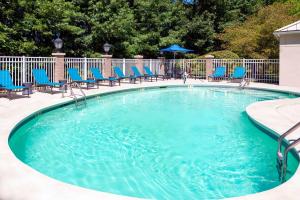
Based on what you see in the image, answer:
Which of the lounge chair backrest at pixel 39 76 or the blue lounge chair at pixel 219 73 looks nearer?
the lounge chair backrest at pixel 39 76

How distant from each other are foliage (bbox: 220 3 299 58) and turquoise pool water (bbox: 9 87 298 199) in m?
12.4

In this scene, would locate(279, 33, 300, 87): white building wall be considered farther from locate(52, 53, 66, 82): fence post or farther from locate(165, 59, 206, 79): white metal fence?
locate(52, 53, 66, 82): fence post

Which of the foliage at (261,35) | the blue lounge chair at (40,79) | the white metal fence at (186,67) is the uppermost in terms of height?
the foliage at (261,35)

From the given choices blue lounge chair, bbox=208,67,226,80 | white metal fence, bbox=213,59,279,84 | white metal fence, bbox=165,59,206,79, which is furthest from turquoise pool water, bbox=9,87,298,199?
white metal fence, bbox=165,59,206,79

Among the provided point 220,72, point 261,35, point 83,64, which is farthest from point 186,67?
point 83,64

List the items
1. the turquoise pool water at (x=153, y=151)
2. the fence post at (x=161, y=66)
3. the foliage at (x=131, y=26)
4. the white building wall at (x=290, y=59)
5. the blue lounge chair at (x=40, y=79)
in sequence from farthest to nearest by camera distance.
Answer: the fence post at (x=161, y=66) < the foliage at (x=131, y=26) < the white building wall at (x=290, y=59) < the blue lounge chair at (x=40, y=79) < the turquoise pool water at (x=153, y=151)

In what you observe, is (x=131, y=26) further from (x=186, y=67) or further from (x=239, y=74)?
(x=239, y=74)

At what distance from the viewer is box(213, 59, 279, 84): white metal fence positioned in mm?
21594

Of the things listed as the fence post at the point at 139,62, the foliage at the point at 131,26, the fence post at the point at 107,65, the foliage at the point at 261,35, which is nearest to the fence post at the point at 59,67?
the foliage at the point at 131,26

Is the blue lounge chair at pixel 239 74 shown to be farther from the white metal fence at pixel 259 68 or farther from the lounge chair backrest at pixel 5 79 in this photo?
the lounge chair backrest at pixel 5 79

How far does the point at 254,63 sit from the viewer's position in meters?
21.8

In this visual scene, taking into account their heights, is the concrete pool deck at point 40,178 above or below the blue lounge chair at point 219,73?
below

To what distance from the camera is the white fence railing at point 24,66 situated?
13.0 metres

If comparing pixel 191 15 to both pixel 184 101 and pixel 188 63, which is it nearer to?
pixel 188 63
